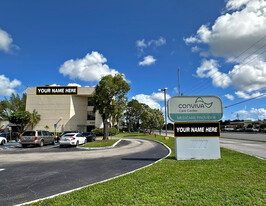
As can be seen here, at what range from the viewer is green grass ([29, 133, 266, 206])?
3805 mm

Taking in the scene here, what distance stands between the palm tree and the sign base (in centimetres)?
3855

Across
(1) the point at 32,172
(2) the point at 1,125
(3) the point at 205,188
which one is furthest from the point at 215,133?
(2) the point at 1,125

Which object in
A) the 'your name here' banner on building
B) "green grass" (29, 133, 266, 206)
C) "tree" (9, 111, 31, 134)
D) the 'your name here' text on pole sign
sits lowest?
"green grass" (29, 133, 266, 206)

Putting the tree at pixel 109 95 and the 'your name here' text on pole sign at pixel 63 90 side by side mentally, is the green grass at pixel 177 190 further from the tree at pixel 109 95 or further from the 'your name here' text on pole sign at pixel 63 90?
the 'your name here' text on pole sign at pixel 63 90

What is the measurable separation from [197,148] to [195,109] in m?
2.34

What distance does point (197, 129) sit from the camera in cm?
930

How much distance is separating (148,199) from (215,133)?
23.3 ft

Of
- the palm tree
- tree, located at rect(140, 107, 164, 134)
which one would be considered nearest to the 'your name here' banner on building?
→ tree, located at rect(140, 107, 164, 134)

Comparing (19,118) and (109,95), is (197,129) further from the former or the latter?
(19,118)

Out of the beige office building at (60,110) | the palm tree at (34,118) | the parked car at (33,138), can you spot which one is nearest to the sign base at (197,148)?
the parked car at (33,138)

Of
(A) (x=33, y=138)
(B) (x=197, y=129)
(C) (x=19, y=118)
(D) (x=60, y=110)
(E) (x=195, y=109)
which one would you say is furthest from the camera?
(D) (x=60, y=110)

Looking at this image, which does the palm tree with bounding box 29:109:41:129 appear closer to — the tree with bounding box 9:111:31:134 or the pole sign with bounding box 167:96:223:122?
the tree with bounding box 9:111:31:134

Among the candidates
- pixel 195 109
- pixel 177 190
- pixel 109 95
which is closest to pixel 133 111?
pixel 109 95

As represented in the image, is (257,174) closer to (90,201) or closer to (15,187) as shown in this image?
(90,201)
